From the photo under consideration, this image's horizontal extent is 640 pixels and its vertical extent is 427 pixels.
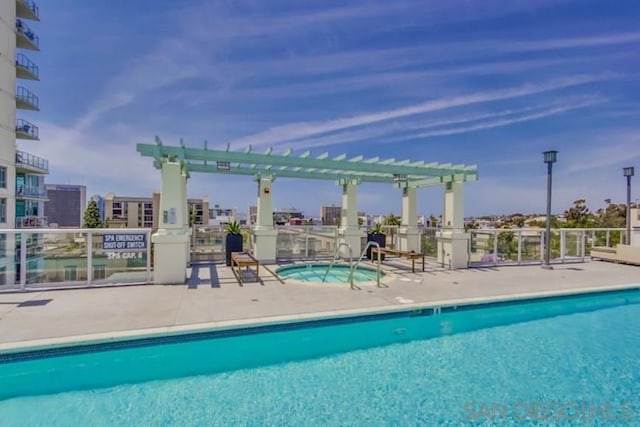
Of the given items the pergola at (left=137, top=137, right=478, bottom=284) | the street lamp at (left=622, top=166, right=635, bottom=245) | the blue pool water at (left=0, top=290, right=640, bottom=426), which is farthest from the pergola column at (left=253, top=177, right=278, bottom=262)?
the street lamp at (left=622, top=166, right=635, bottom=245)

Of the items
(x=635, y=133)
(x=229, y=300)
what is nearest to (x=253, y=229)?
(x=229, y=300)

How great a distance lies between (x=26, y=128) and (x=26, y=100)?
2.34m

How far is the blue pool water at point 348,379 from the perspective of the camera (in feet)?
10.3

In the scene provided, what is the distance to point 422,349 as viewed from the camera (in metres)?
4.68

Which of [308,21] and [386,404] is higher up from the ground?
[308,21]

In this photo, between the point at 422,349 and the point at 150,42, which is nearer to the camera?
the point at 422,349

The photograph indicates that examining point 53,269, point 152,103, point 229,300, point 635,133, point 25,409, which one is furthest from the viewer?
point 635,133

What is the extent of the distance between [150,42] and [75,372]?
9.23 m

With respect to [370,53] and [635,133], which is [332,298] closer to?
[370,53]

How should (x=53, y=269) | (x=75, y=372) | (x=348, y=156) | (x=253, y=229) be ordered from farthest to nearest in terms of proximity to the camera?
(x=253, y=229), (x=348, y=156), (x=53, y=269), (x=75, y=372)

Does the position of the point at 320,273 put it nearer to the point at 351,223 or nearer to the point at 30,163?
the point at 351,223

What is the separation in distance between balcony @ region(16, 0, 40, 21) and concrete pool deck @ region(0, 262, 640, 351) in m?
32.0

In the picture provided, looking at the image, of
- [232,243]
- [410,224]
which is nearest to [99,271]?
[232,243]

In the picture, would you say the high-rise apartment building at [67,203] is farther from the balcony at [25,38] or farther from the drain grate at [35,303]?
the drain grate at [35,303]
